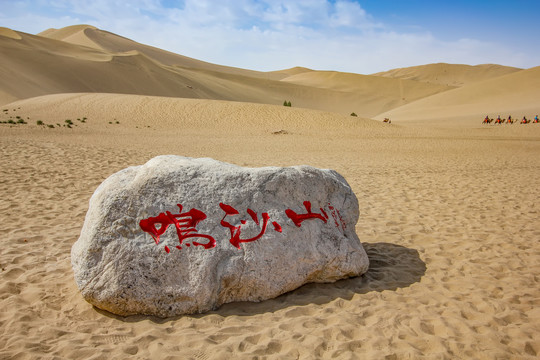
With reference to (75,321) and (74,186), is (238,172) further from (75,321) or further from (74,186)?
(74,186)

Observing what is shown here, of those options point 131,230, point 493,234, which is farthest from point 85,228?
point 493,234

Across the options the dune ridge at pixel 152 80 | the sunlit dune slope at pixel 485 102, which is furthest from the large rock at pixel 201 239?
the sunlit dune slope at pixel 485 102

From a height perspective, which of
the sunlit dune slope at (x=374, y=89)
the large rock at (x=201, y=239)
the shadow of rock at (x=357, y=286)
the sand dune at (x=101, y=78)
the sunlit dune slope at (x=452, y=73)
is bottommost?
the shadow of rock at (x=357, y=286)

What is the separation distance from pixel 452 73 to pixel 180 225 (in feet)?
377

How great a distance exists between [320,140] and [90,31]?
82721 millimetres

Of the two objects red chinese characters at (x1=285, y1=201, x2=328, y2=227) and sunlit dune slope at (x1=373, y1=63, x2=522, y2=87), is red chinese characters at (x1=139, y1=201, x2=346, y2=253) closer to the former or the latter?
red chinese characters at (x1=285, y1=201, x2=328, y2=227)

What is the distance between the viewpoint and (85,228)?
3.71 meters

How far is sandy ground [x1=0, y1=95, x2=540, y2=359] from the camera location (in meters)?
3.10

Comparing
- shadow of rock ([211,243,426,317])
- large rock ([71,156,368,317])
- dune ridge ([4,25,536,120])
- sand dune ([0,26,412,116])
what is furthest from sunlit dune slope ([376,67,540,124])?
large rock ([71,156,368,317])

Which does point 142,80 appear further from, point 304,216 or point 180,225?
point 304,216

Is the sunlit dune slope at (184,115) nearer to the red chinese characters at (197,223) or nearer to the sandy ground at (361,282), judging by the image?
the sandy ground at (361,282)

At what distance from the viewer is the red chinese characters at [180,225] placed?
365 cm

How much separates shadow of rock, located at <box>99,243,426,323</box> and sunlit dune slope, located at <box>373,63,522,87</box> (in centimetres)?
10375

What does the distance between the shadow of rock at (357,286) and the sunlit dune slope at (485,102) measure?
3146cm
